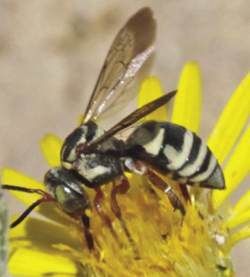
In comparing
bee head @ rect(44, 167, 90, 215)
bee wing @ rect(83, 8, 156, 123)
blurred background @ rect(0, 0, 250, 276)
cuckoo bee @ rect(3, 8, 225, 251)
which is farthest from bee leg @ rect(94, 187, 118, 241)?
blurred background @ rect(0, 0, 250, 276)

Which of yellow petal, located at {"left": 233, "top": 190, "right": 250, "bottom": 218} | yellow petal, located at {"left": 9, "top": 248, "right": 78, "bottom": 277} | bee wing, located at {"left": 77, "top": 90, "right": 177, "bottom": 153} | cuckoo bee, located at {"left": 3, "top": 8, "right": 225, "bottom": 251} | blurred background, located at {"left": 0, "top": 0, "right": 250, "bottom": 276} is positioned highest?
blurred background, located at {"left": 0, "top": 0, "right": 250, "bottom": 276}

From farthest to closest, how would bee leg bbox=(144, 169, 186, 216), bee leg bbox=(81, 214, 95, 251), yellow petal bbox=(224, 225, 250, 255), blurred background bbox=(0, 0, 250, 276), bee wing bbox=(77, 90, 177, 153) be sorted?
blurred background bbox=(0, 0, 250, 276)
yellow petal bbox=(224, 225, 250, 255)
bee leg bbox=(81, 214, 95, 251)
bee leg bbox=(144, 169, 186, 216)
bee wing bbox=(77, 90, 177, 153)

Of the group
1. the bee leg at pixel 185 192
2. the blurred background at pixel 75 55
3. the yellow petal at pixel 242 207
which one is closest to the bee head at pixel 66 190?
the bee leg at pixel 185 192

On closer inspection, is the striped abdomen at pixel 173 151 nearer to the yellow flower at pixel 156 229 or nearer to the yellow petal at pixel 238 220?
the yellow flower at pixel 156 229

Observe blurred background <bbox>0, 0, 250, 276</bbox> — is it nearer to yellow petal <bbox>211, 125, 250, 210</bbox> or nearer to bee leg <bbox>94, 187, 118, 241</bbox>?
yellow petal <bbox>211, 125, 250, 210</bbox>

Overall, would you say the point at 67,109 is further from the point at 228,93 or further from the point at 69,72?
the point at 228,93

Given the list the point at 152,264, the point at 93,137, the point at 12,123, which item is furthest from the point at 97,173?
the point at 12,123

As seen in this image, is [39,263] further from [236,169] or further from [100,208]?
[236,169]
